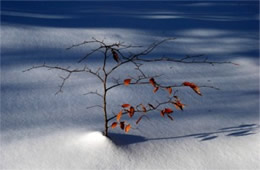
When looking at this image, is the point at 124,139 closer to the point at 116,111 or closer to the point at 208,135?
the point at 116,111

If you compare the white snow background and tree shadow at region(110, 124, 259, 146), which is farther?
tree shadow at region(110, 124, 259, 146)

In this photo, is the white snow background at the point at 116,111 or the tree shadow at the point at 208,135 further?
the tree shadow at the point at 208,135

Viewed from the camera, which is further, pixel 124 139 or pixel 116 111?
pixel 116 111

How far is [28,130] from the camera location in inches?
65.4

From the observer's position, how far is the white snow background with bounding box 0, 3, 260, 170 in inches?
58.3

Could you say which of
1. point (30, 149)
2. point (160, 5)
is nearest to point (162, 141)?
point (30, 149)

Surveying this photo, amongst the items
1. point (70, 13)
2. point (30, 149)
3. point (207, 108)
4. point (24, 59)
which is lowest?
point (30, 149)

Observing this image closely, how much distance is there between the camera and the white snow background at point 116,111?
1481 mm

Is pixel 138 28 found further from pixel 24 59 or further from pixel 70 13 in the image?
pixel 24 59

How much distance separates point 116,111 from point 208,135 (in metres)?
0.58

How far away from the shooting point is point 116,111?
189 cm

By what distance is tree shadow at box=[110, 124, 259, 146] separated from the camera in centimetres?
159

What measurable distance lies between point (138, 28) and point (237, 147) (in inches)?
89.2

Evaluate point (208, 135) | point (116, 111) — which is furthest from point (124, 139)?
point (208, 135)
